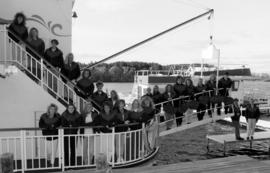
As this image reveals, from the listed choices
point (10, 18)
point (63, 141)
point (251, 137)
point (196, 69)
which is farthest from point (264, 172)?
point (196, 69)

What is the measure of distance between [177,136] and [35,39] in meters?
12.2

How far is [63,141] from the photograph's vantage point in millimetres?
7105

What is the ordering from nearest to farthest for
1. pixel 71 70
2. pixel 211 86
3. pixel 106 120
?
1. pixel 106 120
2. pixel 71 70
3. pixel 211 86

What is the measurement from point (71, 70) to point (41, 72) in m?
1.22

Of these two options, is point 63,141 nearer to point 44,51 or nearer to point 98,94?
point 98,94

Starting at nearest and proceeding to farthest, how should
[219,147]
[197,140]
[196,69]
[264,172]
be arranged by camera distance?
1. [264,172]
2. [219,147]
3. [197,140]
4. [196,69]

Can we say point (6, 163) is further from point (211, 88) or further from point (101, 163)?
point (211, 88)

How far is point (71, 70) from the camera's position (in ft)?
28.7

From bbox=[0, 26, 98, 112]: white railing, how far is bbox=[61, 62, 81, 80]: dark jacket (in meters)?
0.20

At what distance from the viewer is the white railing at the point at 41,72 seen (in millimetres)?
7781

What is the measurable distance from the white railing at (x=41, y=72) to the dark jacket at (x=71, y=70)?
202 mm

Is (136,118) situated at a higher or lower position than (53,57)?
lower

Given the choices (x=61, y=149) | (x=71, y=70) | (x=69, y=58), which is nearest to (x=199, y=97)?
(x=71, y=70)

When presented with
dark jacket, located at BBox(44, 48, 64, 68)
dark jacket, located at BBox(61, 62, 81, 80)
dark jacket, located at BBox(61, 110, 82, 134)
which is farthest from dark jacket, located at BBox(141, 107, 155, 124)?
dark jacket, located at BBox(44, 48, 64, 68)
